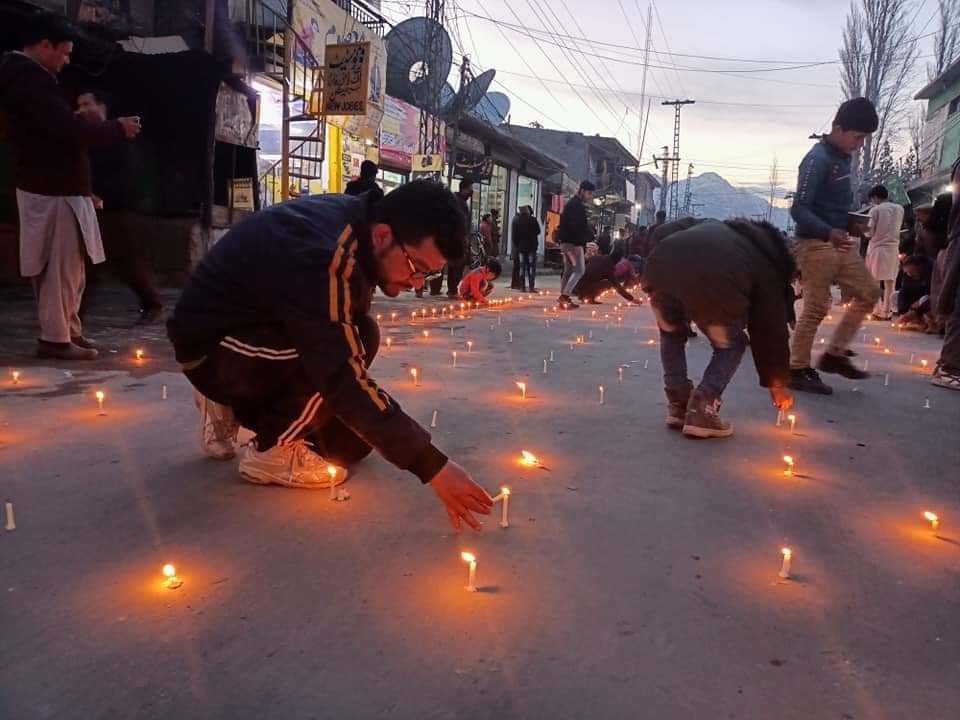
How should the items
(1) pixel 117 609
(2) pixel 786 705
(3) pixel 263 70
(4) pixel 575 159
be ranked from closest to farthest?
(2) pixel 786 705 < (1) pixel 117 609 < (3) pixel 263 70 < (4) pixel 575 159

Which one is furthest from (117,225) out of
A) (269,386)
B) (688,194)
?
(688,194)

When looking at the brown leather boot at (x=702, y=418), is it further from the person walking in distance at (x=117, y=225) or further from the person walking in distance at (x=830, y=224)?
the person walking in distance at (x=117, y=225)

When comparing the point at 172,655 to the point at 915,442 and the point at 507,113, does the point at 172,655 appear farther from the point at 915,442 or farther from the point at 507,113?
the point at 507,113

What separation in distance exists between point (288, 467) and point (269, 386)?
0.32m

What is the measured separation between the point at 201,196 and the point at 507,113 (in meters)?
17.3

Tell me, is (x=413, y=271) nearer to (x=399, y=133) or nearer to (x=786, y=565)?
(x=786, y=565)

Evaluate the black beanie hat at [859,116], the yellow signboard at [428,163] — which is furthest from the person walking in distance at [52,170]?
the yellow signboard at [428,163]

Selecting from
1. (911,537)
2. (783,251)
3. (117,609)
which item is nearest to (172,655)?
(117,609)

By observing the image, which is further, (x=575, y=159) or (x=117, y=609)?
(x=575, y=159)

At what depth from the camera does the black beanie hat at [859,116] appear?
4.46 m

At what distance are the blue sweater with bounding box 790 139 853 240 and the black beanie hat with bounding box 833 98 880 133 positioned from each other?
0.21 metres

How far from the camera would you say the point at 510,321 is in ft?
28.6

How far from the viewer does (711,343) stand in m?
3.73

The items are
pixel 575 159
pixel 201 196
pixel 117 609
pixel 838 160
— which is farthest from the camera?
pixel 575 159
